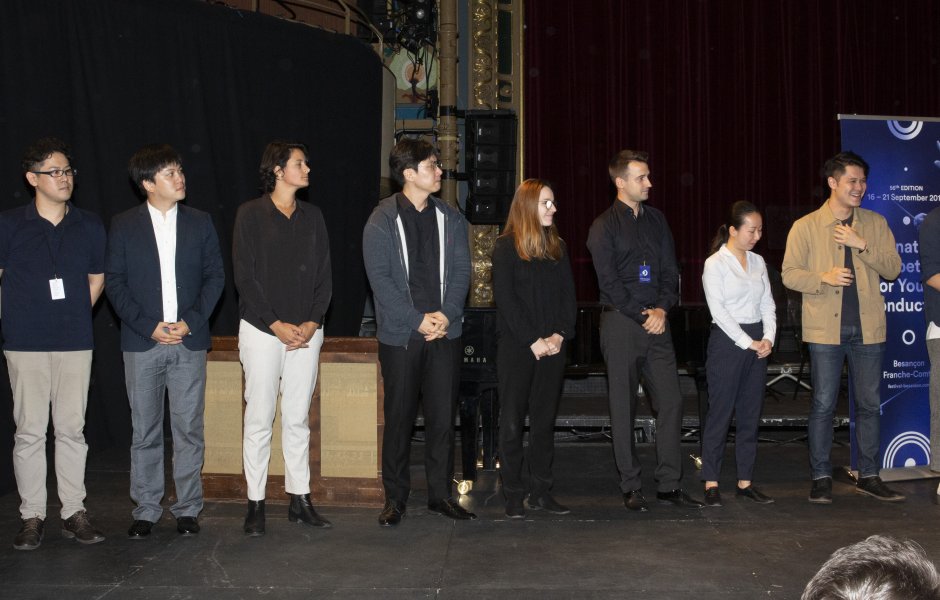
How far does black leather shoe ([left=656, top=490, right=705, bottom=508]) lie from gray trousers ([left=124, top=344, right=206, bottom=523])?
7.54 feet

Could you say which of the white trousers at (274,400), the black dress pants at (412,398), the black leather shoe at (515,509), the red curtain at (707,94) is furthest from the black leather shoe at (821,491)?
the red curtain at (707,94)

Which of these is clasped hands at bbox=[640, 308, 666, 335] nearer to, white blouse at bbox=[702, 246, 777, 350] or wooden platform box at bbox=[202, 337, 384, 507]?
white blouse at bbox=[702, 246, 777, 350]

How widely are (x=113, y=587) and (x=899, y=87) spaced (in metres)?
10.3

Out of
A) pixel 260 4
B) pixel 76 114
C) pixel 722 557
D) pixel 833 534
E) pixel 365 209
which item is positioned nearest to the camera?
pixel 722 557

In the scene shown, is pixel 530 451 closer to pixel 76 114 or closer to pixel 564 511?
pixel 564 511

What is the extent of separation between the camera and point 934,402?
487cm

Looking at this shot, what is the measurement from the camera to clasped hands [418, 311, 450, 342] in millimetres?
4195

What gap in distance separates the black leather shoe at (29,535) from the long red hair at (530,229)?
2.47 meters

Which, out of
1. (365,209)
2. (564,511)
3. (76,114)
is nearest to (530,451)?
(564,511)

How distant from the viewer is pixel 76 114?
5.84 meters

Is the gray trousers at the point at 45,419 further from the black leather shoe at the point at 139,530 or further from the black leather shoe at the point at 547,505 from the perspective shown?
the black leather shoe at the point at 547,505

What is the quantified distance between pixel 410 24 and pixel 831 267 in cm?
709

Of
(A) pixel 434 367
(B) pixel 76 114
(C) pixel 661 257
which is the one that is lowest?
(A) pixel 434 367

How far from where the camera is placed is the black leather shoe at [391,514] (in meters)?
4.23
